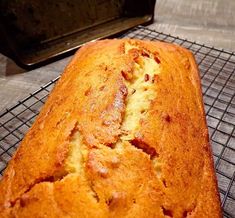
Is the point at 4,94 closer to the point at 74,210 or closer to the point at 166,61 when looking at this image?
the point at 166,61

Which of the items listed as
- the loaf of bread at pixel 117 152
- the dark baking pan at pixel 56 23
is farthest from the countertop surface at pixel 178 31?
the loaf of bread at pixel 117 152

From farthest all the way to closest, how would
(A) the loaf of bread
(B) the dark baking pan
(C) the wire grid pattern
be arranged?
(B) the dark baking pan → (C) the wire grid pattern → (A) the loaf of bread

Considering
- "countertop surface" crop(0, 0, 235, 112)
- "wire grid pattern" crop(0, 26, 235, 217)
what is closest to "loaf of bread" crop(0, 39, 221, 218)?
"wire grid pattern" crop(0, 26, 235, 217)

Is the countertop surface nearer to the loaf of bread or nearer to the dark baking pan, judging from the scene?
the dark baking pan

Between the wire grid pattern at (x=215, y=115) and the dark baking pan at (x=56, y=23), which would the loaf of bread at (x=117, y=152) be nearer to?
the wire grid pattern at (x=215, y=115)

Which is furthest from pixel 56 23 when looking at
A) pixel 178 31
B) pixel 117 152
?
pixel 117 152

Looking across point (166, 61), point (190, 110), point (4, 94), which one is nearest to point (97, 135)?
point (190, 110)
